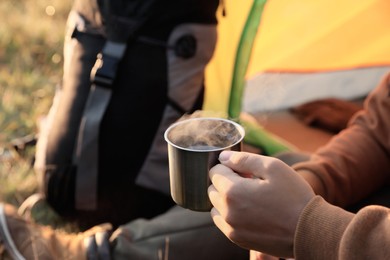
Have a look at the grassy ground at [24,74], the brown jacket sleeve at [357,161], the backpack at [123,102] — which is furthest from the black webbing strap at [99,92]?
the brown jacket sleeve at [357,161]

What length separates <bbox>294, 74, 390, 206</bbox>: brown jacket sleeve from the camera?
1155 mm

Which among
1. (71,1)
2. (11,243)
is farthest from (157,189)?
(71,1)

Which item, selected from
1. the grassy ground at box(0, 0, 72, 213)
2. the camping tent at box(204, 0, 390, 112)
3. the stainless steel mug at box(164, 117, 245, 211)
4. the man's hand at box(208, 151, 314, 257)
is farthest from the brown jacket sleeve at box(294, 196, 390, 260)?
the grassy ground at box(0, 0, 72, 213)

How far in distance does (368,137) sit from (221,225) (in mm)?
540

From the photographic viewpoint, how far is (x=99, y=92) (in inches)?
55.7

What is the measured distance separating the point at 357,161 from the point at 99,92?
2.08ft

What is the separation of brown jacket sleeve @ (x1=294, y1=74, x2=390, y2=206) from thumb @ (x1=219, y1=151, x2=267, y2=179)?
0.36 m

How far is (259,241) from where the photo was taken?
82cm

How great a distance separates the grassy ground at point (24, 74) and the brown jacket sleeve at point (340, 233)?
114 cm

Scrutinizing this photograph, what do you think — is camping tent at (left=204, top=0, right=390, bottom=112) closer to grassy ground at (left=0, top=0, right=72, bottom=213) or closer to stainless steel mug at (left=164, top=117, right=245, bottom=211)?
grassy ground at (left=0, top=0, right=72, bottom=213)

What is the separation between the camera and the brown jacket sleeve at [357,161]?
115cm

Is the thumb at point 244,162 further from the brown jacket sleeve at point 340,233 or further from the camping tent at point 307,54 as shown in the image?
the camping tent at point 307,54

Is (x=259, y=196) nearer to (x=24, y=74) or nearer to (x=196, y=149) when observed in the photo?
(x=196, y=149)

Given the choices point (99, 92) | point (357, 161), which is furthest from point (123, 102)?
point (357, 161)
